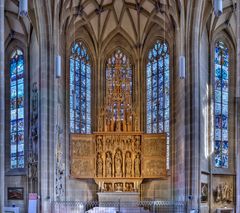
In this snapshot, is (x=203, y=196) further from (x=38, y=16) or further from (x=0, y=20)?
(x=0, y=20)

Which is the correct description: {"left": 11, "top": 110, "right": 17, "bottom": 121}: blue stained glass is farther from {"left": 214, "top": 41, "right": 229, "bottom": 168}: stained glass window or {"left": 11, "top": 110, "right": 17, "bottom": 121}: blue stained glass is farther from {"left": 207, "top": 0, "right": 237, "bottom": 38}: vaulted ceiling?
{"left": 207, "top": 0, "right": 237, "bottom": 38}: vaulted ceiling

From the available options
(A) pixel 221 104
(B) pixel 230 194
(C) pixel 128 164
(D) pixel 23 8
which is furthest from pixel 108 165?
(D) pixel 23 8

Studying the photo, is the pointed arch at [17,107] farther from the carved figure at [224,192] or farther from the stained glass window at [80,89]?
the carved figure at [224,192]

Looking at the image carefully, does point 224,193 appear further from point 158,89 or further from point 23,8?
point 23,8

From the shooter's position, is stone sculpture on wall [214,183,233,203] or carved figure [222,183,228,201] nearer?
stone sculpture on wall [214,183,233,203]

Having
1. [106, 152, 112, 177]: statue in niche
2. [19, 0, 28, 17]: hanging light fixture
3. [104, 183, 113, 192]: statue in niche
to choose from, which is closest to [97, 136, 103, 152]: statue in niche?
[106, 152, 112, 177]: statue in niche

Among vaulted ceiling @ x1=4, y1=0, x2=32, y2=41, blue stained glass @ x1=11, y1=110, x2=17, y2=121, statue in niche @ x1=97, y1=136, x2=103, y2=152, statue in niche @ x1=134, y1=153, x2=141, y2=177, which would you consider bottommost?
statue in niche @ x1=134, y1=153, x2=141, y2=177

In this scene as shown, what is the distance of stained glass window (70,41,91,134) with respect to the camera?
3469 cm

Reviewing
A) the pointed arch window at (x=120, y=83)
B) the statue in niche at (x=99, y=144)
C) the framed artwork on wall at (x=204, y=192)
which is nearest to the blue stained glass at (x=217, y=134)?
the framed artwork on wall at (x=204, y=192)

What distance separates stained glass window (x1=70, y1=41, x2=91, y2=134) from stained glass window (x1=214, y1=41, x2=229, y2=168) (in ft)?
30.9

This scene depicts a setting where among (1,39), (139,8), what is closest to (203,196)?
(139,8)

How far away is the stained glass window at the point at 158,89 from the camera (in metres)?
34.8

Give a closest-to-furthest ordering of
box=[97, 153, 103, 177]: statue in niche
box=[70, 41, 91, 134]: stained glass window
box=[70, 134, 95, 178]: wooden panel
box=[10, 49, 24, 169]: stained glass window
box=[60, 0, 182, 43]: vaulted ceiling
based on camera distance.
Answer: box=[70, 134, 95, 178]: wooden panel
box=[97, 153, 103, 177]: statue in niche
box=[60, 0, 182, 43]: vaulted ceiling
box=[10, 49, 24, 169]: stained glass window
box=[70, 41, 91, 134]: stained glass window

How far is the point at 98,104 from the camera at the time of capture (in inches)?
1420
